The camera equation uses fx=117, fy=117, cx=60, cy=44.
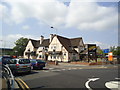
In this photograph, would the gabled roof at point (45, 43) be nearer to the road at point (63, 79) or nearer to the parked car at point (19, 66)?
the parked car at point (19, 66)

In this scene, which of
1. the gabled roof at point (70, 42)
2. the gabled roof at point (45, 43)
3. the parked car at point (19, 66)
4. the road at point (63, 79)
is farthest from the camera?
the gabled roof at point (45, 43)

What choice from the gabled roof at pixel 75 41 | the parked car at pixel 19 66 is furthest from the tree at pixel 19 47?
the parked car at pixel 19 66

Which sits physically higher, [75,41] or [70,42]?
[75,41]

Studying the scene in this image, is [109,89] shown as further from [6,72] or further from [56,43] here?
[56,43]

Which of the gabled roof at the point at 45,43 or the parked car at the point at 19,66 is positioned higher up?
the gabled roof at the point at 45,43

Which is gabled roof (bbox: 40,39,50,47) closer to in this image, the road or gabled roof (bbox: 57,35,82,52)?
gabled roof (bbox: 57,35,82,52)

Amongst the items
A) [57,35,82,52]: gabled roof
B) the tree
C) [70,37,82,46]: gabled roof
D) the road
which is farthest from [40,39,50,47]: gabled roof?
the road

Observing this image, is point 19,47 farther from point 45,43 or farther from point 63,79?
point 63,79

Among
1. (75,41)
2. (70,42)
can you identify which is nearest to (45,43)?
(70,42)

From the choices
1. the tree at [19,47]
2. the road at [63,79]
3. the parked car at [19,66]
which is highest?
the tree at [19,47]

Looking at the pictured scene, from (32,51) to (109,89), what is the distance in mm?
46133

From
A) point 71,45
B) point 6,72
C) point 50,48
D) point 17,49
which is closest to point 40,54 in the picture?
point 50,48

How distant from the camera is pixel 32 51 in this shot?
166 feet

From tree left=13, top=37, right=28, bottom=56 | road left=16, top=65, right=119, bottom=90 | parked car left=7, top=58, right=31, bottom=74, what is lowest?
road left=16, top=65, right=119, bottom=90
